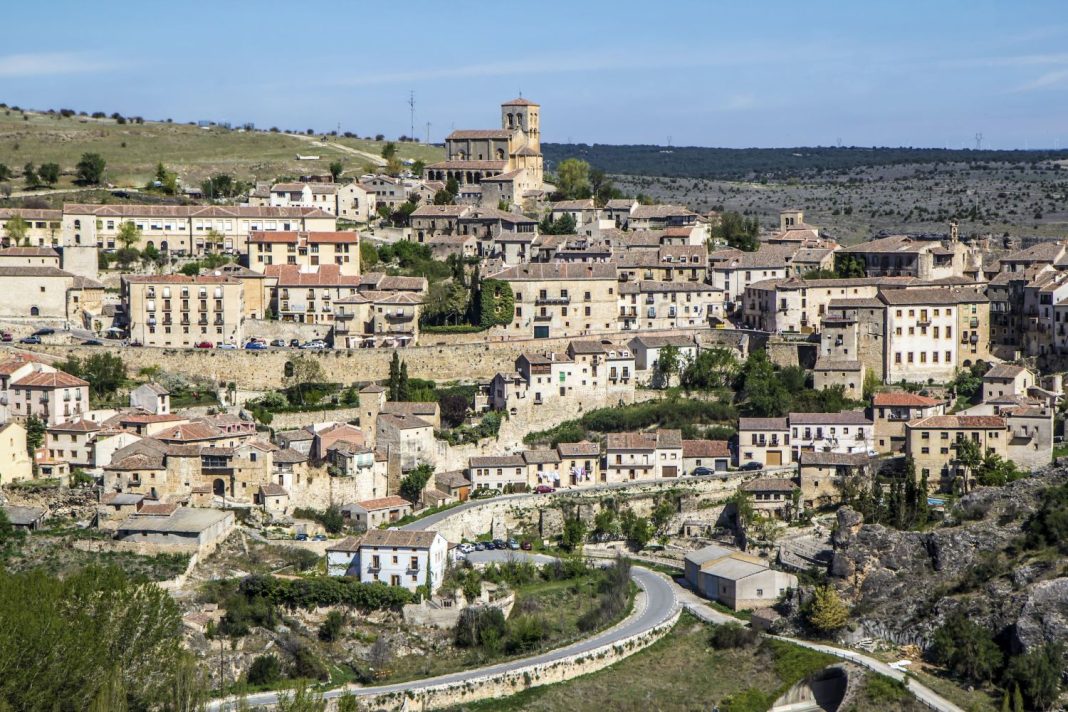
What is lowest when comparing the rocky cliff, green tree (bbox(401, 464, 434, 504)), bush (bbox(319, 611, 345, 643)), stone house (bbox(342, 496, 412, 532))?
bush (bbox(319, 611, 345, 643))

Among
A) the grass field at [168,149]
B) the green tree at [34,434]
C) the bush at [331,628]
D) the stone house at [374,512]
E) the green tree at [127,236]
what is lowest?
the bush at [331,628]

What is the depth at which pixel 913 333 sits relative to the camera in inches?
2482

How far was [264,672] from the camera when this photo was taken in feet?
143

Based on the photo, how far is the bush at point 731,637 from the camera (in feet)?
155

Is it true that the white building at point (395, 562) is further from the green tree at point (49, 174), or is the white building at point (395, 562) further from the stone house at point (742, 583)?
the green tree at point (49, 174)

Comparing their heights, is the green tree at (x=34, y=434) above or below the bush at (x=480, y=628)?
above

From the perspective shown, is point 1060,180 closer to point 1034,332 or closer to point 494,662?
point 1034,332

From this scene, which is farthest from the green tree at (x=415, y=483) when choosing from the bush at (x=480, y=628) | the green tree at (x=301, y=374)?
the bush at (x=480, y=628)

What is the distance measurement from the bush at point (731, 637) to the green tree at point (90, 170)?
5089 cm

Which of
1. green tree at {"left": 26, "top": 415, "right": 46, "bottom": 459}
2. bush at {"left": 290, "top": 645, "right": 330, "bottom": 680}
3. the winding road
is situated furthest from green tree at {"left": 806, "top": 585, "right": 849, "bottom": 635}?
green tree at {"left": 26, "top": 415, "right": 46, "bottom": 459}

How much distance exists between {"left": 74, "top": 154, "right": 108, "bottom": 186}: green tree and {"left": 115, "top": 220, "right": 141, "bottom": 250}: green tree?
16.0 metres

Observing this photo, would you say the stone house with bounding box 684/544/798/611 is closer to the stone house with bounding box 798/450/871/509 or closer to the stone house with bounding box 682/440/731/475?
the stone house with bounding box 798/450/871/509

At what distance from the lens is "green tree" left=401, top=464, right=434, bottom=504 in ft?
180

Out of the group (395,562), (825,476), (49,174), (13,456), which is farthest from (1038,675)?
(49,174)
